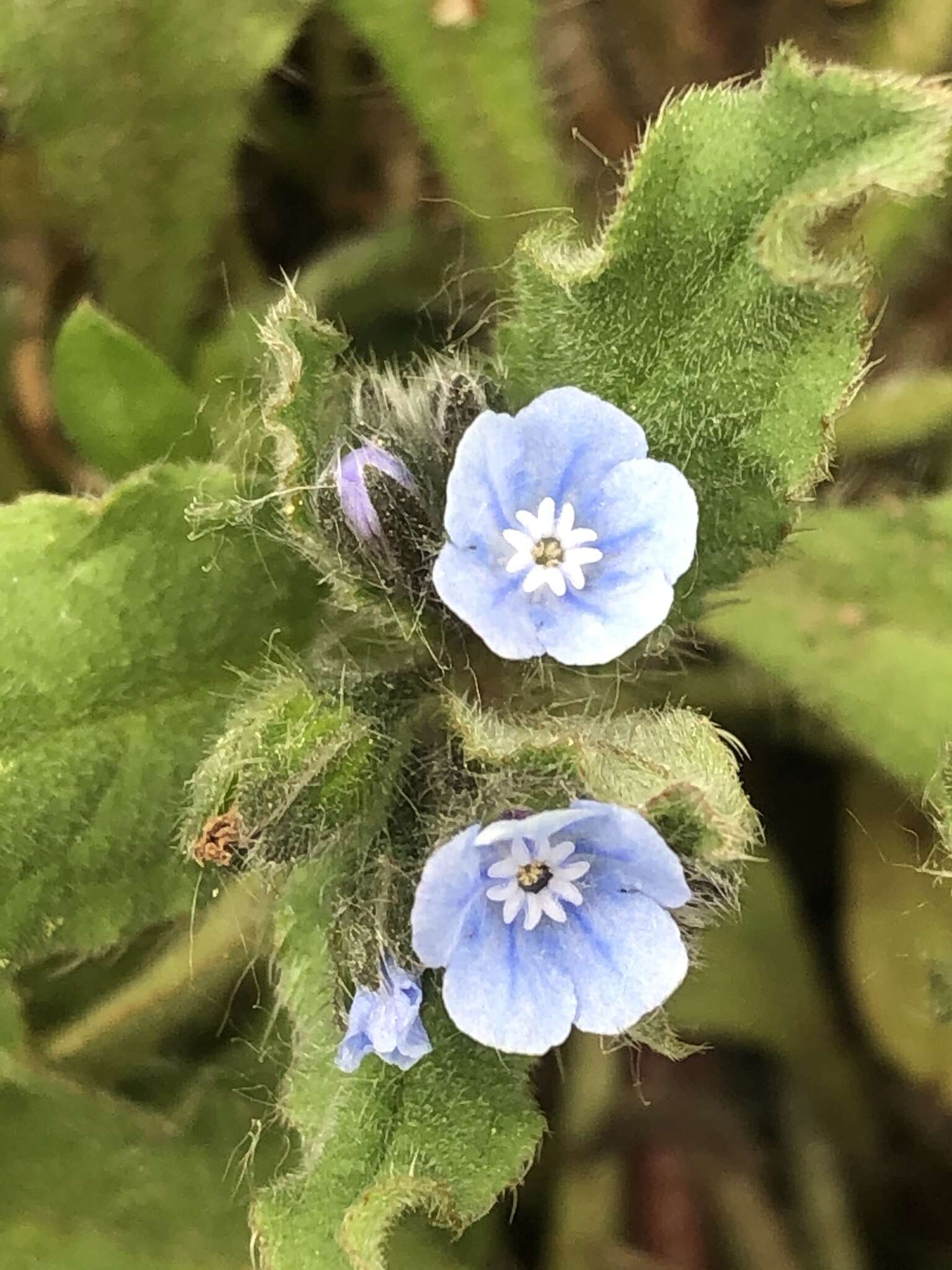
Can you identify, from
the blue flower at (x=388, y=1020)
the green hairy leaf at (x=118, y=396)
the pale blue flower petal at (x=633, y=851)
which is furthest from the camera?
the green hairy leaf at (x=118, y=396)

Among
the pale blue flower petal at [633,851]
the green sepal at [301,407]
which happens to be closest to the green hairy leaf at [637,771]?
the pale blue flower petal at [633,851]

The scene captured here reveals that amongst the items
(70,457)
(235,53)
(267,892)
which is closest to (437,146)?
(235,53)

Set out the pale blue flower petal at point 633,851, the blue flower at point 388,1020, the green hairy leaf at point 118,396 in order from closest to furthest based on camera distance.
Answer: the pale blue flower petal at point 633,851 < the blue flower at point 388,1020 < the green hairy leaf at point 118,396

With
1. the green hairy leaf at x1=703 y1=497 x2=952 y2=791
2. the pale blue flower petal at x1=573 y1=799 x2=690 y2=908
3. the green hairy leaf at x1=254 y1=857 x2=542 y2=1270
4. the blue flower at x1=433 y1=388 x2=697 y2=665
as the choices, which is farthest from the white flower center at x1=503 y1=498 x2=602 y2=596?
the green hairy leaf at x1=703 y1=497 x2=952 y2=791

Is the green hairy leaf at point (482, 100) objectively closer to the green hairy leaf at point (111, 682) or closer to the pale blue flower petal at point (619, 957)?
the green hairy leaf at point (111, 682)

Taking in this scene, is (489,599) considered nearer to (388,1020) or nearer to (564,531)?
(564,531)

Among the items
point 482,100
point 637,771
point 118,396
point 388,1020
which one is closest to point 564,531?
point 637,771

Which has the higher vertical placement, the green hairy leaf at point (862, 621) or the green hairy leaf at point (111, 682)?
the green hairy leaf at point (111, 682)

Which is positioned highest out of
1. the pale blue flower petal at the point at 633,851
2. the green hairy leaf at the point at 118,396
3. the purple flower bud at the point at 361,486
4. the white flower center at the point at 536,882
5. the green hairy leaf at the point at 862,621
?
the purple flower bud at the point at 361,486

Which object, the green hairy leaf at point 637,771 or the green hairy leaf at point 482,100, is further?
the green hairy leaf at point 482,100
